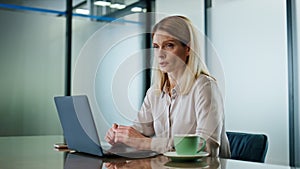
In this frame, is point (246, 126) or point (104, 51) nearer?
point (246, 126)

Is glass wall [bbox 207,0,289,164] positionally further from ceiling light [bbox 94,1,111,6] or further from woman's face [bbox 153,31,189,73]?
woman's face [bbox 153,31,189,73]

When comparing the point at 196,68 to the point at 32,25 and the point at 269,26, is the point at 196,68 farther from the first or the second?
the point at 32,25

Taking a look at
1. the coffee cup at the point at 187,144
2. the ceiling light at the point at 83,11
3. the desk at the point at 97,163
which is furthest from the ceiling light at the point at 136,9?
the coffee cup at the point at 187,144

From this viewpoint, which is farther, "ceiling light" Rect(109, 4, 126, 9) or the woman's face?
"ceiling light" Rect(109, 4, 126, 9)

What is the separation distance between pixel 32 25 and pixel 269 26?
2491mm

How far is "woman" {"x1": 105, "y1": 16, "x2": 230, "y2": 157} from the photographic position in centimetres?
168

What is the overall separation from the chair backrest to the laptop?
54 cm

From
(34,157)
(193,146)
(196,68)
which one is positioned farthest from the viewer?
(196,68)

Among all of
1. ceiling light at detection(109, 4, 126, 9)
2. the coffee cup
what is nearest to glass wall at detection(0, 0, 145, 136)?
ceiling light at detection(109, 4, 126, 9)

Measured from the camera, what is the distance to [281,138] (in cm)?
370

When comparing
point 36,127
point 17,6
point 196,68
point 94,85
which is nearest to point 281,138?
point 94,85

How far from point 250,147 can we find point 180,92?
39 cm

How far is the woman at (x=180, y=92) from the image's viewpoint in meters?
1.68

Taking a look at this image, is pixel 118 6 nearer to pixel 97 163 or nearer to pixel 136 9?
pixel 136 9
